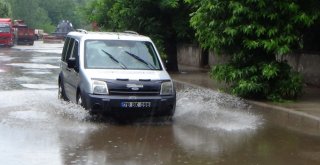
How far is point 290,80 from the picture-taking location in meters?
14.8

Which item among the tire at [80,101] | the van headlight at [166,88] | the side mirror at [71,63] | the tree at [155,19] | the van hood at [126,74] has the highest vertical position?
the tree at [155,19]

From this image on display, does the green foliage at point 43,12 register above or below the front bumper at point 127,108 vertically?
above

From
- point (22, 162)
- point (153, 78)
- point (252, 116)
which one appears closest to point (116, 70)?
point (153, 78)

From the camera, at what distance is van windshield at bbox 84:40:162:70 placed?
39.9 ft

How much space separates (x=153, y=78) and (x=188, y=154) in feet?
9.68

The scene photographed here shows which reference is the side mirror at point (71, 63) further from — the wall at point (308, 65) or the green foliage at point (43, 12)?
the green foliage at point (43, 12)

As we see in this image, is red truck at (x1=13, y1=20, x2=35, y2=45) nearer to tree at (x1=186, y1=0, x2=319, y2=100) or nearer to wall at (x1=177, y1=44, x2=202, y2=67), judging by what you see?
wall at (x1=177, y1=44, x2=202, y2=67)

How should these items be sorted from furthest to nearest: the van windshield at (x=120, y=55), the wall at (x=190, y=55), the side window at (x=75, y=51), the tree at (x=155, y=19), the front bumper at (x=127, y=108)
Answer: the wall at (x=190, y=55)
the tree at (x=155, y=19)
the side window at (x=75, y=51)
the van windshield at (x=120, y=55)
the front bumper at (x=127, y=108)

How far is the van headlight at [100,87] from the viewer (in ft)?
36.6

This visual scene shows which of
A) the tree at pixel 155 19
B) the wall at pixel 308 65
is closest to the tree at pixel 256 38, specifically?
the wall at pixel 308 65

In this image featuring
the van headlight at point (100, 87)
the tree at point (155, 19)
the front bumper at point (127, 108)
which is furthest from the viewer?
the tree at point (155, 19)

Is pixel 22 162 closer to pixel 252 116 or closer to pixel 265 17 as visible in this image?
pixel 252 116

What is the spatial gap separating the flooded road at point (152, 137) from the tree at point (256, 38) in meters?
0.87

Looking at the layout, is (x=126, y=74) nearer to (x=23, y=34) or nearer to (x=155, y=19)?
(x=155, y=19)
